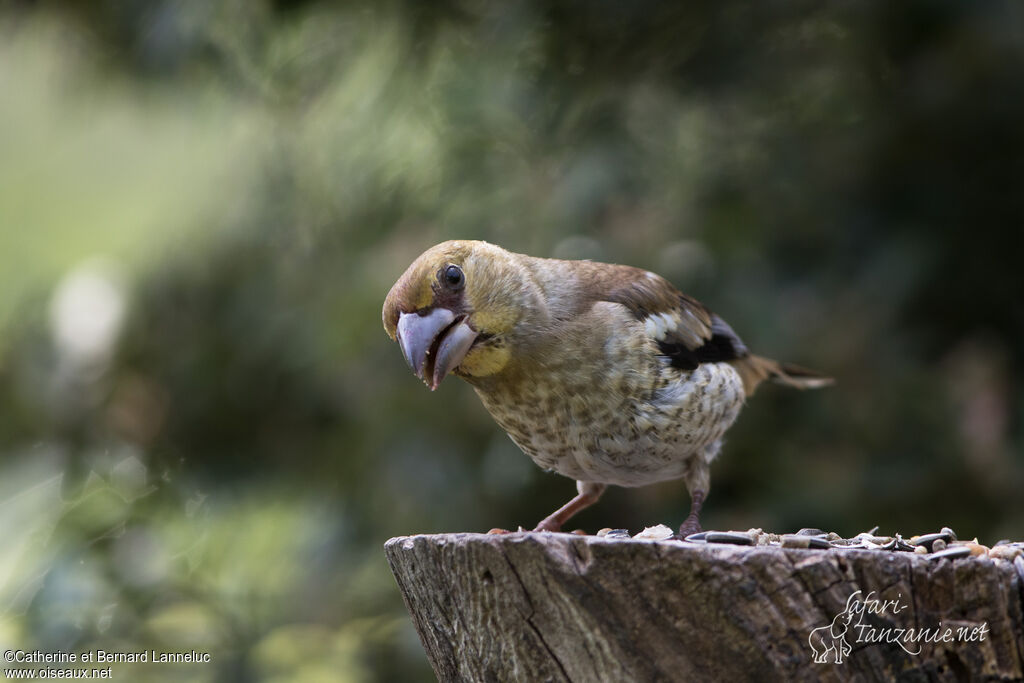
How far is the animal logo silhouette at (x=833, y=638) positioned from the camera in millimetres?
1932

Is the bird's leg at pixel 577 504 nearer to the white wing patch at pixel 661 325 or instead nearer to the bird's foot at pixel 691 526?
the bird's foot at pixel 691 526

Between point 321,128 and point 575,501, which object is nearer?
point 575,501

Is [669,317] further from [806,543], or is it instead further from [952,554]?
[952,554]

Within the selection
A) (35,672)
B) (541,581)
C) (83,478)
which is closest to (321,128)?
(83,478)

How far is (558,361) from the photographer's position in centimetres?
312

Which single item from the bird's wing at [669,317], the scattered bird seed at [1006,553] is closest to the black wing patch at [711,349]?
the bird's wing at [669,317]

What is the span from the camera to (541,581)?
6.72 ft

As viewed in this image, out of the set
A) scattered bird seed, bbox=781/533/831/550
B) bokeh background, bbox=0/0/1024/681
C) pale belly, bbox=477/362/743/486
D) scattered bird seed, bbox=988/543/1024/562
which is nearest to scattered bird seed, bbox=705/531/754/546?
scattered bird seed, bbox=781/533/831/550

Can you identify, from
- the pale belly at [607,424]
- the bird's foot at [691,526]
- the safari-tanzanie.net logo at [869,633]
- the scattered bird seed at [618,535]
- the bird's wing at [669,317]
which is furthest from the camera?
the bird's wing at [669,317]

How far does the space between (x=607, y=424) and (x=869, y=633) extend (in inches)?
49.1

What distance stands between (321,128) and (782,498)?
2.69 metres

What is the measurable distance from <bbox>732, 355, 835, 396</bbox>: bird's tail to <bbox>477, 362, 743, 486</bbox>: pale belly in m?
0.72

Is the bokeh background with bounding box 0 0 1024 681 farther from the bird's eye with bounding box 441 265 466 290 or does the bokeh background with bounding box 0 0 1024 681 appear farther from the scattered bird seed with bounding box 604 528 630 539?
the scattered bird seed with bounding box 604 528 630 539

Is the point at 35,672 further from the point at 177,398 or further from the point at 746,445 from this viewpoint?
the point at 746,445
